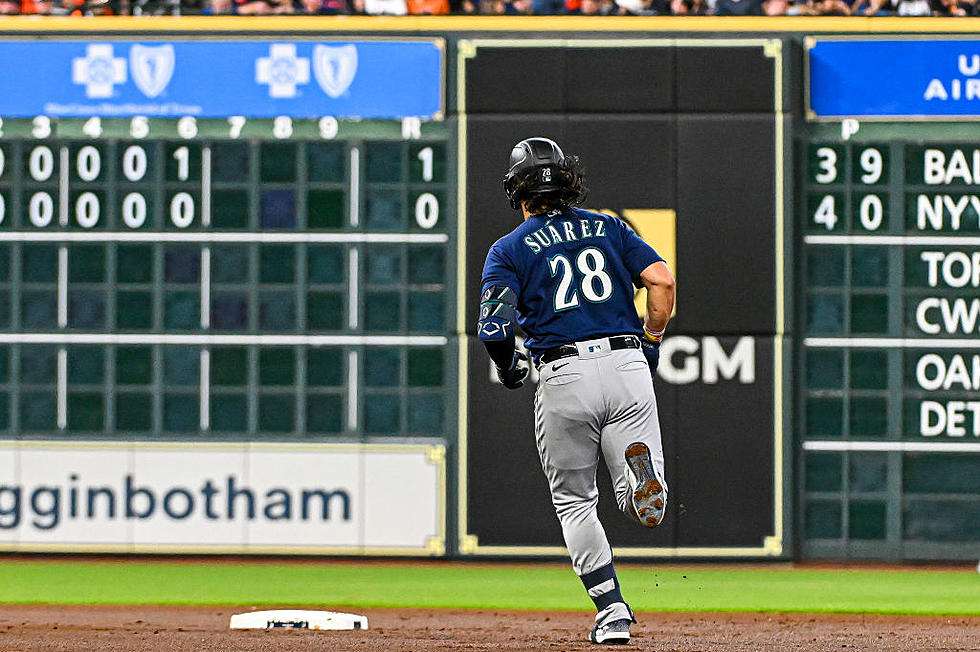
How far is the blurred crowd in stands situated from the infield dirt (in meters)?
4.96

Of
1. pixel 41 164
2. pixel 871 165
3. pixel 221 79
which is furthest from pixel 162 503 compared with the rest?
pixel 871 165

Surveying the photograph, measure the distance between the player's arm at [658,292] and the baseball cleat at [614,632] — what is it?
131 centimetres

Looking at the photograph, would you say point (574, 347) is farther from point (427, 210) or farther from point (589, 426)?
point (427, 210)

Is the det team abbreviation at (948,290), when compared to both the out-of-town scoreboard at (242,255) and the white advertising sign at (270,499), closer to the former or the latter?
the out-of-town scoreboard at (242,255)

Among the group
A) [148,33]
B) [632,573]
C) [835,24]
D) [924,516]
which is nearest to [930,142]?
[835,24]

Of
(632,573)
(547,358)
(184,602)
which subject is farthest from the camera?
(632,573)

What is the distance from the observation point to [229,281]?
12539 mm

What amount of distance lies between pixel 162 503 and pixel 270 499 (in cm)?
81

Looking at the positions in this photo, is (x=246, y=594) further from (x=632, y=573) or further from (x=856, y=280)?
(x=856, y=280)

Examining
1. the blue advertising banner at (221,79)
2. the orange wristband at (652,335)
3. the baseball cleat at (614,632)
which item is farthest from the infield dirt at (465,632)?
the blue advertising banner at (221,79)

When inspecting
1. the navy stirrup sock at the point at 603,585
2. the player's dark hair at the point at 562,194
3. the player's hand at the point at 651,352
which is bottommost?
the navy stirrup sock at the point at 603,585

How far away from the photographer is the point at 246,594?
1100 cm

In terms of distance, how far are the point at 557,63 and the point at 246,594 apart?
4490 mm

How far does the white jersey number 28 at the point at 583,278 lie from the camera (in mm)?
7438
